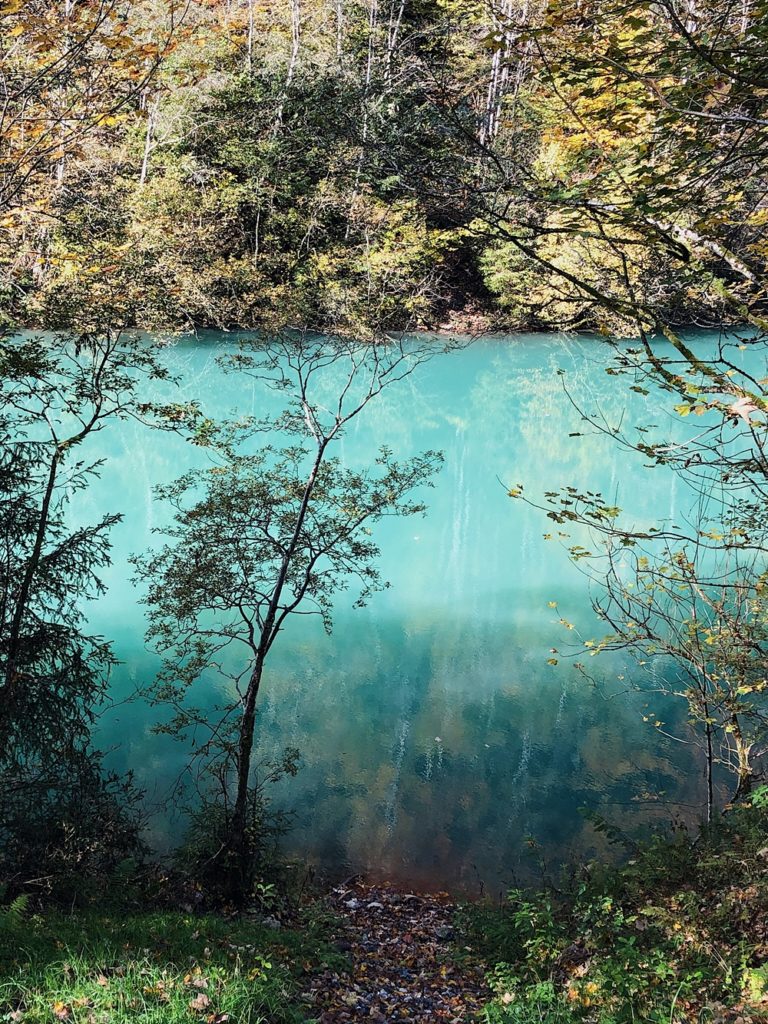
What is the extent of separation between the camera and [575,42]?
3750mm

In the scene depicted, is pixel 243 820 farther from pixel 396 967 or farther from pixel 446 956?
pixel 446 956

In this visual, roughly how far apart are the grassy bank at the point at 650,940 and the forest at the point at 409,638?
0.03m

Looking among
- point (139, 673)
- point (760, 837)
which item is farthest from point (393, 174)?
point (139, 673)

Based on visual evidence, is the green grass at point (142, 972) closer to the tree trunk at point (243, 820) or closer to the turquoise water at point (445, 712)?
the tree trunk at point (243, 820)

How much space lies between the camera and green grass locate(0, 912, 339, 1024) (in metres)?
3.07

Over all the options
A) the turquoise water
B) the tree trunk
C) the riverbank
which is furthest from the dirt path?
the tree trunk

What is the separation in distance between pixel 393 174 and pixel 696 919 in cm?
425

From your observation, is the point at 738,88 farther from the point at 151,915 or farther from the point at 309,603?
the point at 309,603

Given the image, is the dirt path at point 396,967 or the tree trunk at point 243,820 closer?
the dirt path at point 396,967

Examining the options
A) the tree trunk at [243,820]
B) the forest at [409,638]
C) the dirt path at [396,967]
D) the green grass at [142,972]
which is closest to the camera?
the green grass at [142,972]

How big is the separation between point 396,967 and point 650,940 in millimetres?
1940

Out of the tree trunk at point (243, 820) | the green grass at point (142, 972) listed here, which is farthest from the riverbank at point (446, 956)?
the tree trunk at point (243, 820)

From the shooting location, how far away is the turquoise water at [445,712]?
8.09 meters

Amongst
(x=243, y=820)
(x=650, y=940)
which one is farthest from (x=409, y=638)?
(x=650, y=940)
